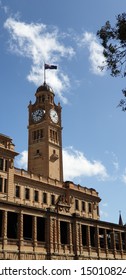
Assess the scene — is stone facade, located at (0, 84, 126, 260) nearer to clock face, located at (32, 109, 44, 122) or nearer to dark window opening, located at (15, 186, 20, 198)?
dark window opening, located at (15, 186, 20, 198)

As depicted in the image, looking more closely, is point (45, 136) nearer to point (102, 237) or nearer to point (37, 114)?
point (37, 114)

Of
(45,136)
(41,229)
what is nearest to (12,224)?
(41,229)

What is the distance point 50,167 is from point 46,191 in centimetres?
1408

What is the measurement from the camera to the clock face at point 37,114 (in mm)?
91131

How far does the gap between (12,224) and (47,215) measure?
13.9 feet

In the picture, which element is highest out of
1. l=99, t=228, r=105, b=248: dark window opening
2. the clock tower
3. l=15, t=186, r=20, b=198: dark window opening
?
the clock tower

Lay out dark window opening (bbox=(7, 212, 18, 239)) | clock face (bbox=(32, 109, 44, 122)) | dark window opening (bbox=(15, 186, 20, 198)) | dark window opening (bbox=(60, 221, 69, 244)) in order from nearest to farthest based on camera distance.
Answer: dark window opening (bbox=(7, 212, 18, 239)), dark window opening (bbox=(60, 221, 69, 244)), dark window opening (bbox=(15, 186, 20, 198)), clock face (bbox=(32, 109, 44, 122))

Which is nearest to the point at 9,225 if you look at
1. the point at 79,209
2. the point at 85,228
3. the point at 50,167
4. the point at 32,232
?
the point at 32,232

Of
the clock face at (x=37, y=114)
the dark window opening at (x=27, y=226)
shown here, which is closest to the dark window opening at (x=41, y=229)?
the dark window opening at (x=27, y=226)

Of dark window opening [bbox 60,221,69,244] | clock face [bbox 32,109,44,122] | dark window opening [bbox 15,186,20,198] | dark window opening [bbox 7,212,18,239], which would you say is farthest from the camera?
clock face [bbox 32,109,44,122]

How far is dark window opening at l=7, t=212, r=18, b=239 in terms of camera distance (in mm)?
34969

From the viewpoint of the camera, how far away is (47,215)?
125 feet

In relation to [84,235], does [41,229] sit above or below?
above

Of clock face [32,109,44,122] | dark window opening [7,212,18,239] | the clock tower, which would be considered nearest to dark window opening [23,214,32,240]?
dark window opening [7,212,18,239]
